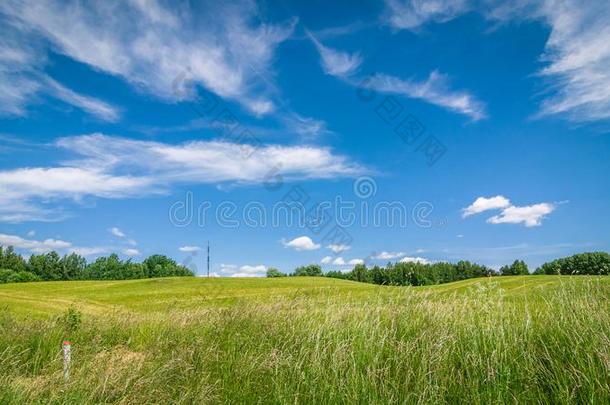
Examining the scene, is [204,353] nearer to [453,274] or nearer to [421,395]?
[421,395]

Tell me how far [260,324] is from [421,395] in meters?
3.59

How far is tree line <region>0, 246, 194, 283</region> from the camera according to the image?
102 m

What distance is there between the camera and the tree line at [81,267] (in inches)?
4025

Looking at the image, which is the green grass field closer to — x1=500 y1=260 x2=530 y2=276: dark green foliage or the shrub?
x1=500 y1=260 x2=530 y2=276: dark green foliage

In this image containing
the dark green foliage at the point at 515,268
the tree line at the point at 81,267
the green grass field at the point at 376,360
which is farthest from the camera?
the tree line at the point at 81,267

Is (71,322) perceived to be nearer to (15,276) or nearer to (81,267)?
(15,276)

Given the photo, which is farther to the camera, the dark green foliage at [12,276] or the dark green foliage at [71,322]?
the dark green foliage at [12,276]

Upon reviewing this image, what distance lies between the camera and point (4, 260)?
100375 mm

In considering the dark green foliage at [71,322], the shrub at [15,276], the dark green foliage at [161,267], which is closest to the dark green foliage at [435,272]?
the dark green foliage at [161,267]

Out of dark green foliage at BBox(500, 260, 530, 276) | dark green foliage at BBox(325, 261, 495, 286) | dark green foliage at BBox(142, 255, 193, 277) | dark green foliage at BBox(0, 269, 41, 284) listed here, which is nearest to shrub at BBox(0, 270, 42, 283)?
dark green foliage at BBox(0, 269, 41, 284)

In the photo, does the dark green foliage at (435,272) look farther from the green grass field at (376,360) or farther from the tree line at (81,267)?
the green grass field at (376,360)

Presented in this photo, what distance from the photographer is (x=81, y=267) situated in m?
109

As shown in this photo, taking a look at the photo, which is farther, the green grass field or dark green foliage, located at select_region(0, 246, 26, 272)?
dark green foliage, located at select_region(0, 246, 26, 272)

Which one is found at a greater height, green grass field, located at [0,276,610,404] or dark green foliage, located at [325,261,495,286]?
dark green foliage, located at [325,261,495,286]
